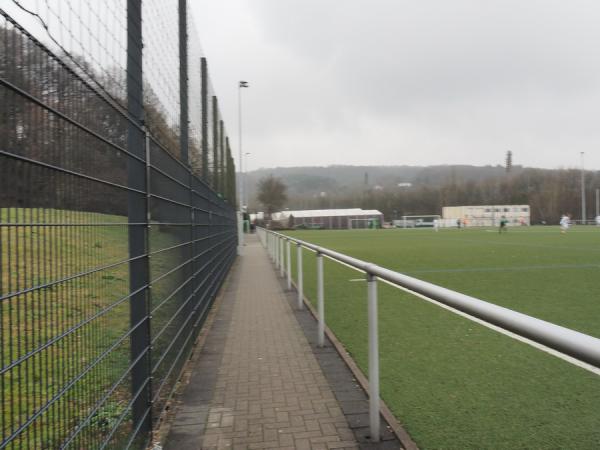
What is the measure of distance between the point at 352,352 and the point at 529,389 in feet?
5.49

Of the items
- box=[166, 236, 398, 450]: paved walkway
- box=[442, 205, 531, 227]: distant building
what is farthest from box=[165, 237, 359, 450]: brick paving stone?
box=[442, 205, 531, 227]: distant building

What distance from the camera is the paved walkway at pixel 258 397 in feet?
9.25

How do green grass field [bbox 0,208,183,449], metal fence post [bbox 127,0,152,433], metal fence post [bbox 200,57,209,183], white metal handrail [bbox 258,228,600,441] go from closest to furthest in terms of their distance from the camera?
1. white metal handrail [bbox 258,228,600,441]
2. green grass field [bbox 0,208,183,449]
3. metal fence post [bbox 127,0,152,433]
4. metal fence post [bbox 200,57,209,183]

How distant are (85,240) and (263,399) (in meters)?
2.17

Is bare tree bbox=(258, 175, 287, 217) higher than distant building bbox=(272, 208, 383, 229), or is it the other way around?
bare tree bbox=(258, 175, 287, 217)

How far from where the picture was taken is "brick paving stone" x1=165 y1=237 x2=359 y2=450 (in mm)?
2812

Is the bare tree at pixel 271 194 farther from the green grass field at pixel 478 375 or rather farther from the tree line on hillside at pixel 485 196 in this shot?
the green grass field at pixel 478 375

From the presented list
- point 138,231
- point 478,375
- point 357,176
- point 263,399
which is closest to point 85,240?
point 138,231

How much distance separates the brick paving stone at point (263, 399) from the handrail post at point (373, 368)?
16cm

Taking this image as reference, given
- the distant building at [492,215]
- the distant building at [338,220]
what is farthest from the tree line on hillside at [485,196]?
the distant building at [338,220]

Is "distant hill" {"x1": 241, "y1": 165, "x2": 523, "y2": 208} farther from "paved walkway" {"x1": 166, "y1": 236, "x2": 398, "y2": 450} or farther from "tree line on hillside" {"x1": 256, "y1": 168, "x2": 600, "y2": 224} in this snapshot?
"paved walkway" {"x1": 166, "y1": 236, "x2": 398, "y2": 450}

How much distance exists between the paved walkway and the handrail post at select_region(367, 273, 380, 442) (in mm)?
163

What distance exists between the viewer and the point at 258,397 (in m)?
3.50

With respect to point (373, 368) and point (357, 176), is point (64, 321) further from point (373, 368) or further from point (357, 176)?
point (357, 176)
